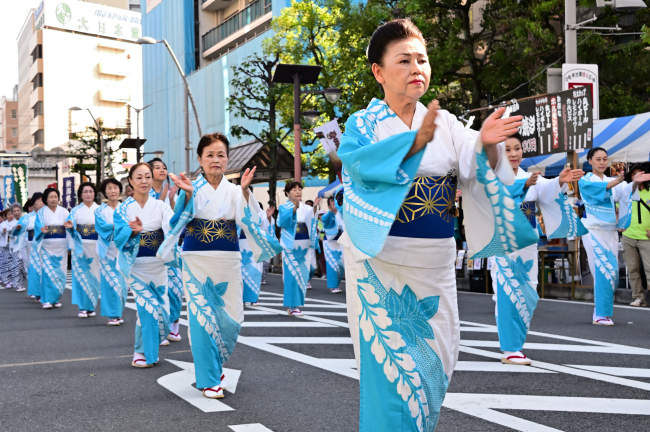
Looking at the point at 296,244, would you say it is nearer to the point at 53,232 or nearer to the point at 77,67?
the point at 53,232

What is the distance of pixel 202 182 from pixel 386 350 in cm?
302

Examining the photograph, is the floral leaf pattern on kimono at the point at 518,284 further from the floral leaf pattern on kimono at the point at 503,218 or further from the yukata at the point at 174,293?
the yukata at the point at 174,293

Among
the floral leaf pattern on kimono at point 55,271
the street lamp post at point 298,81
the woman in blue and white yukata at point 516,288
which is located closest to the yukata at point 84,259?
the floral leaf pattern on kimono at point 55,271

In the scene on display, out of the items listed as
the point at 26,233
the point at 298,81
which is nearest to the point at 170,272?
the point at 26,233

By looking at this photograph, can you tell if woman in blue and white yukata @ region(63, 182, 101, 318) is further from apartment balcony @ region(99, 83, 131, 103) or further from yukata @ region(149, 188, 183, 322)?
apartment balcony @ region(99, 83, 131, 103)

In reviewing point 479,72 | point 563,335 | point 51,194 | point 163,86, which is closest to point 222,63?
point 163,86

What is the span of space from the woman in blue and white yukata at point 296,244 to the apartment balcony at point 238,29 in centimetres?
2301

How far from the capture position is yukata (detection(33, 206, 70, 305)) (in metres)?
12.3

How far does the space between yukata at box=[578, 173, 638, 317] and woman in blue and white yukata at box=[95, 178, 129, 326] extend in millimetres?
5822

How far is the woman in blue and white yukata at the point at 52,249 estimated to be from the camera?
12336 millimetres

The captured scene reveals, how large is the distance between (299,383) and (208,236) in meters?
1.30

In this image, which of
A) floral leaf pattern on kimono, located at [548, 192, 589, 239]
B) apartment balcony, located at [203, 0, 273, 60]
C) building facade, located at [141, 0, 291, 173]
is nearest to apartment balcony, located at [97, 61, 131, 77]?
building facade, located at [141, 0, 291, 173]

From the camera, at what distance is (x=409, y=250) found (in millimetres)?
2869

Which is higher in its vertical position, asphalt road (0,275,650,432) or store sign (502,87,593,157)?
store sign (502,87,593,157)
